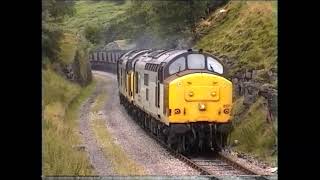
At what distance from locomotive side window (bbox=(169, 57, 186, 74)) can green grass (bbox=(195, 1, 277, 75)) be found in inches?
40.3

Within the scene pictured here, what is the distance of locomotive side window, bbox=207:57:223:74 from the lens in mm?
7575

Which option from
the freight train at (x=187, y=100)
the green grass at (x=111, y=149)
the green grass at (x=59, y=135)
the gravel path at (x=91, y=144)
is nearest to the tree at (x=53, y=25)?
the green grass at (x=59, y=135)

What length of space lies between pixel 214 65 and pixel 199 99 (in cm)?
55

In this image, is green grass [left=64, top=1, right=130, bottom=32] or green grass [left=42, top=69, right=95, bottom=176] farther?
green grass [left=64, top=1, right=130, bottom=32]

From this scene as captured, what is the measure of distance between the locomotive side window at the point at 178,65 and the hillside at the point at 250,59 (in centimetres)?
95

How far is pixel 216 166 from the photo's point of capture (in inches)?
289

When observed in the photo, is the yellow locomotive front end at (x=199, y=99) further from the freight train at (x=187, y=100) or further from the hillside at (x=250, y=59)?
the hillside at (x=250, y=59)

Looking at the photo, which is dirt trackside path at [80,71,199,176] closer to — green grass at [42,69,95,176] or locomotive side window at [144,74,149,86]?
green grass at [42,69,95,176]

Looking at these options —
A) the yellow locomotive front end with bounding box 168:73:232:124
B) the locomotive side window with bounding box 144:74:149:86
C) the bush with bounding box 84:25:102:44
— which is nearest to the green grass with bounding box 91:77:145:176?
the bush with bounding box 84:25:102:44

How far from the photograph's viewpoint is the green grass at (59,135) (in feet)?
19.6

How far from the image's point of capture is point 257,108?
7.03 metres

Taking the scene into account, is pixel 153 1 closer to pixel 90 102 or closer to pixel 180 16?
pixel 180 16
